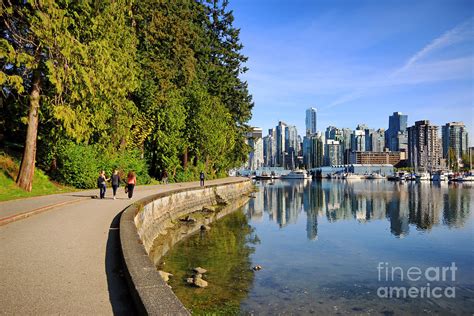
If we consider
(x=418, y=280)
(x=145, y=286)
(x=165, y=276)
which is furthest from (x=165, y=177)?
(x=145, y=286)

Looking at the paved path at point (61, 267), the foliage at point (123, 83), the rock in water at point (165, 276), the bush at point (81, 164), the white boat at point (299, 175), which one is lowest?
the white boat at point (299, 175)

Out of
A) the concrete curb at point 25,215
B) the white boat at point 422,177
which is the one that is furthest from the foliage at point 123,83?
the white boat at point 422,177

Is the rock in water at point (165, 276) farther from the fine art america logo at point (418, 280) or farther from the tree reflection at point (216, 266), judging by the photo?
the fine art america logo at point (418, 280)

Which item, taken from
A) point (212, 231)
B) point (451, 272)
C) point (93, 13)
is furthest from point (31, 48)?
point (451, 272)

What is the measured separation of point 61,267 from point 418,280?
43.8 ft

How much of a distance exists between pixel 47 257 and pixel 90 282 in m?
2.40

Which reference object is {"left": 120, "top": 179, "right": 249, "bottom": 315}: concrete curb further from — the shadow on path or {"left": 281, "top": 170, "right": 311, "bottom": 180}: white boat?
{"left": 281, "top": 170, "right": 311, "bottom": 180}: white boat

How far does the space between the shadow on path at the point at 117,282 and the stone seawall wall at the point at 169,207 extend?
399 centimetres

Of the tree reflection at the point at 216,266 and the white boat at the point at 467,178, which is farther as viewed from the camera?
the white boat at the point at 467,178

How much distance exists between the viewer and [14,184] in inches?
930

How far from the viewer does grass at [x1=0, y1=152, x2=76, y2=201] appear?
71.6 ft

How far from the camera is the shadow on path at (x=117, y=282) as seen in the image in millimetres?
5887

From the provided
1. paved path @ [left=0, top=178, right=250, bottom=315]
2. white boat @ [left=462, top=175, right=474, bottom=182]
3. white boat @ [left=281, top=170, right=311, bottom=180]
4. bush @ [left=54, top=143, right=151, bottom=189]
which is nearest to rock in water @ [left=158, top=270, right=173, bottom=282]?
paved path @ [left=0, top=178, right=250, bottom=315]

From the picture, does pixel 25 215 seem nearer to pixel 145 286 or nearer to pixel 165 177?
pixel 145 286
